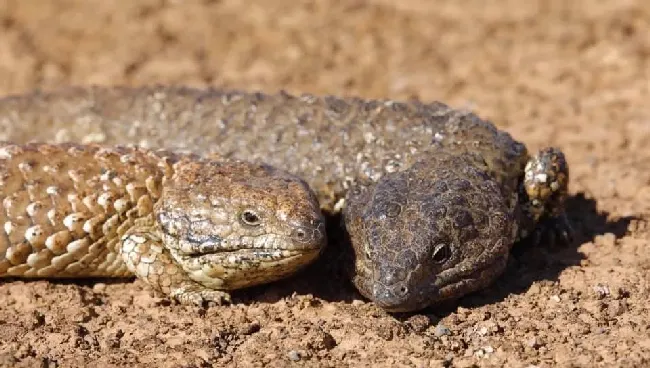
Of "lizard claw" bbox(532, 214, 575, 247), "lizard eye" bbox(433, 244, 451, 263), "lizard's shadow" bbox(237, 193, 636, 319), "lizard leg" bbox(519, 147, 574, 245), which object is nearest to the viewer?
"lizard eye" bbox(433, 244, 451, 263)

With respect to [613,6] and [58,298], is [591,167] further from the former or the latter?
[58,298]

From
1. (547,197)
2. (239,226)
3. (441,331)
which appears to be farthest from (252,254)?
(547,197)

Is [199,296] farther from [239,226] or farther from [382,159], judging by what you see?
[382,159]

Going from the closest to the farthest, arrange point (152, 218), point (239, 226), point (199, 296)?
point (239, 226) → point (199, 296) → point (152, 218)

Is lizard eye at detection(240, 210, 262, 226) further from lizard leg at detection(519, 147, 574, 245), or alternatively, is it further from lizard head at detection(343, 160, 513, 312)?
lizard leg at detection(519, 147, 574, 245)

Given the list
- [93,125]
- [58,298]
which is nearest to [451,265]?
[58,298]

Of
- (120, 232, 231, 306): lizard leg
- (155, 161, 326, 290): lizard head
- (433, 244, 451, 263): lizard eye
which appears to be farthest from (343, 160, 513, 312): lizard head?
(120, 232, 231, 306): lizard leg
